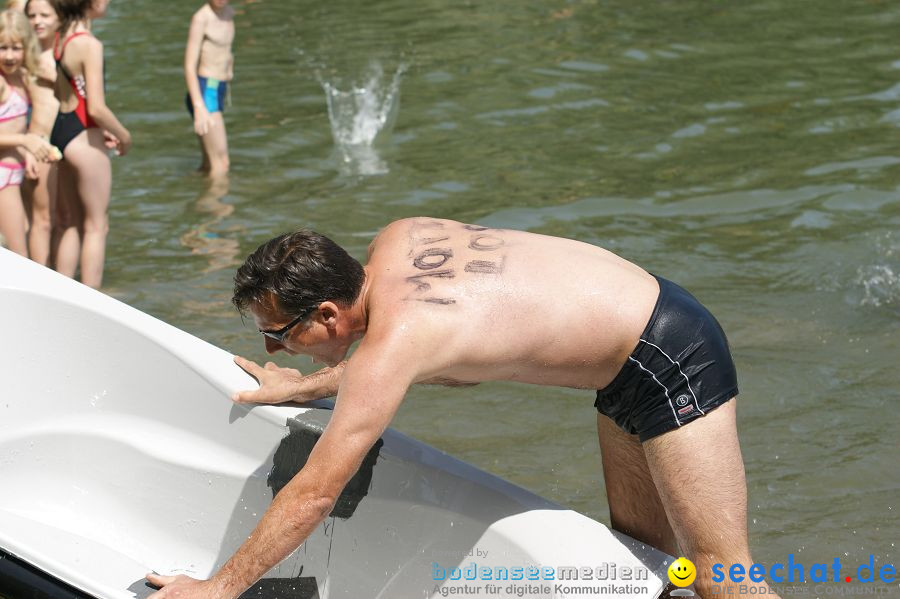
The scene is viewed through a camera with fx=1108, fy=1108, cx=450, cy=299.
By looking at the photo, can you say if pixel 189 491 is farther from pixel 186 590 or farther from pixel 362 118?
pixel 362 118

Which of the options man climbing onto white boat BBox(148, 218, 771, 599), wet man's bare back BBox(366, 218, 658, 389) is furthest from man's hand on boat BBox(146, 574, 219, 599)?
wet man's bare back BBox(366, 218, 658, 389)

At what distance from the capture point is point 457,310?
299cm

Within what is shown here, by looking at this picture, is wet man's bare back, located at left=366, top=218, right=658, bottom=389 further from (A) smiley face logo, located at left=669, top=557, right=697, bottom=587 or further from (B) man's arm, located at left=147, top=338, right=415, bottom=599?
(A) smiley face logo, located at left=669, top=557, right=697, bottom=587

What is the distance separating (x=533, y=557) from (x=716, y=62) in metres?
8.92

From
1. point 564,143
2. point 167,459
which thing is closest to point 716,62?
point 564,143

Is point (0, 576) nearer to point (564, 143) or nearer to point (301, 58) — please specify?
point (564, 143)

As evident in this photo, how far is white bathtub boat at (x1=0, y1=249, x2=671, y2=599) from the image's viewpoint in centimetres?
323

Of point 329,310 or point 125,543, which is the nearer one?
point 329,310

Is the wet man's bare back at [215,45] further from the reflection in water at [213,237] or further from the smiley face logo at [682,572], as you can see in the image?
the smiley face logo at [682,572]

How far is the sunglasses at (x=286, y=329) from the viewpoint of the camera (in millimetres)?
3066

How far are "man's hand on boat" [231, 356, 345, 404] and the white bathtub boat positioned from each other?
0.15ft

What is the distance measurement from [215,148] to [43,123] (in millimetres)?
2583

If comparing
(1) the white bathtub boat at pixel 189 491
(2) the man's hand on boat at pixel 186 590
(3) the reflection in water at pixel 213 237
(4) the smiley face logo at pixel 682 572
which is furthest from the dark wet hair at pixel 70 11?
(4) the smiley face logo at pixel 682 572

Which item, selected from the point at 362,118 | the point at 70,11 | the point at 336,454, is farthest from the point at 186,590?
the point at 362,118
